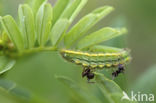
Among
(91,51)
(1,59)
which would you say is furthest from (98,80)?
(1,59)

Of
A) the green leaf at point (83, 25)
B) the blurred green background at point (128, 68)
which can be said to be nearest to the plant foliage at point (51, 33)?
the green leaf at point (83, 25)

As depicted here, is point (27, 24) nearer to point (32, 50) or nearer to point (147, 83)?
point (32, 50)

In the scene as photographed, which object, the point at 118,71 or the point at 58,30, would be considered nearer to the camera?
the point at 58,30

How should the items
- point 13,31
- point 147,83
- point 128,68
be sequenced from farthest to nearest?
point 128,68 < point 147,83 < point 13,31

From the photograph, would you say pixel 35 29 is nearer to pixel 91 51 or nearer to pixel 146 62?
pixel 91 51

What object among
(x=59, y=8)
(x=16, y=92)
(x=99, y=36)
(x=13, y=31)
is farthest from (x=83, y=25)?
(x=16, y=92)

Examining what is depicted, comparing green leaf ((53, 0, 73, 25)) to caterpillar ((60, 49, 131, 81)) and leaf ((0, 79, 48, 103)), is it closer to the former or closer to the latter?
caterpillar ((60, 49, 131, 81))

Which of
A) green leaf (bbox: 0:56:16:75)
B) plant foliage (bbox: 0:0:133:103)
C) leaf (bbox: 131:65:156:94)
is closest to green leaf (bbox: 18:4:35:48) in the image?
plant foliage (bbox: 0:0:133:103)

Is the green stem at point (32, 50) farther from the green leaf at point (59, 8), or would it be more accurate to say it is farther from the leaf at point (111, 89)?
the leaf at point (111, 89)

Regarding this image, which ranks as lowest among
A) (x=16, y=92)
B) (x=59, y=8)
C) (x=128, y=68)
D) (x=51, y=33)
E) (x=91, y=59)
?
(x=128, y=68)
